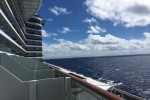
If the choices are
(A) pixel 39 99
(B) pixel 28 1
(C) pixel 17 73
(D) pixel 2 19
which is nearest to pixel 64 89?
(A) pixel 39 99

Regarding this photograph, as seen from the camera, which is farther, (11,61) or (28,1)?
(28,1)

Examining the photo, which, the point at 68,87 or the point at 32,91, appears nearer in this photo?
the point at 32,91

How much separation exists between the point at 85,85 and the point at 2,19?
25.9 m

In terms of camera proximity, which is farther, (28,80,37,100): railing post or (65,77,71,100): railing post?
(65,77,71,100): railing post

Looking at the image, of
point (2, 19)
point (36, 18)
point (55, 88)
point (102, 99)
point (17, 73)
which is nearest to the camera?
point (102, 99)

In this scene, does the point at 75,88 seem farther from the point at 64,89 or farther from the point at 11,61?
the point at 11,61

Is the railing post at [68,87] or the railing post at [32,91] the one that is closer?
the railing post at [32,91]

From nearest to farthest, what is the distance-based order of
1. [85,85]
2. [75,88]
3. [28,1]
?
1. [85,85]
2. [75,88]
3. [28,1]

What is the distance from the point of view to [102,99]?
11.6ft

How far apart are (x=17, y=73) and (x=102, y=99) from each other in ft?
20.3

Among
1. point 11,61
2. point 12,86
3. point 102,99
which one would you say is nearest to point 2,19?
point 11,61

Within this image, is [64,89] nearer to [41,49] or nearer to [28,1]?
[28,1]

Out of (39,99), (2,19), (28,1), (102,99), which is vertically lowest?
(39,99)

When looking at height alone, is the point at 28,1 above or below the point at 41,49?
above
